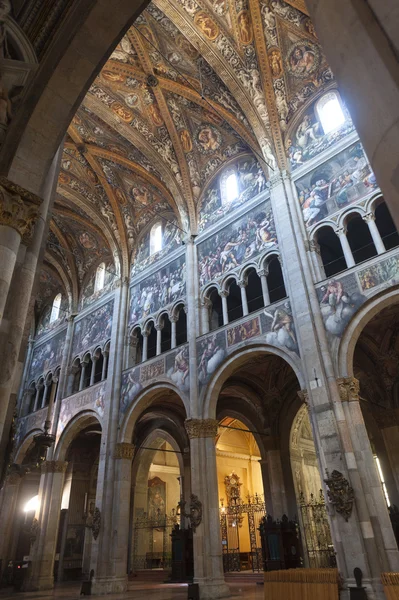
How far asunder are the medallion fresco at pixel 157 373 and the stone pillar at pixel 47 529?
4.82m

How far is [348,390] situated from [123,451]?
27.2ft

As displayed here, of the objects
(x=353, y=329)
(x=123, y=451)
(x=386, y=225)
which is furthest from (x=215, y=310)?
(x=353, y=329)

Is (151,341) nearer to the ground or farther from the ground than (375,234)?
farther from the ground

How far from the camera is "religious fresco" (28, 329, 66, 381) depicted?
2044 cm

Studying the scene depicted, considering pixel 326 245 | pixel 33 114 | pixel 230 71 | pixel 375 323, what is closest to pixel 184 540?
pixel 375 323

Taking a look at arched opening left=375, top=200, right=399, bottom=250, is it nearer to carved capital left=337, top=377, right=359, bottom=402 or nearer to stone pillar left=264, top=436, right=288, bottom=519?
carved capital left=337, top=377, right=359, bottom=402

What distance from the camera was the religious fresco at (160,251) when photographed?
16828mm

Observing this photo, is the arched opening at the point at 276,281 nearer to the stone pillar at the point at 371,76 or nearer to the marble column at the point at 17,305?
the marble column at the point at 17,305

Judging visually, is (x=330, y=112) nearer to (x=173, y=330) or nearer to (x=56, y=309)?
(x=173, y=330)

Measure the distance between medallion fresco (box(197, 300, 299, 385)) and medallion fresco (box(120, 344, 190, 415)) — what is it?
722 mm

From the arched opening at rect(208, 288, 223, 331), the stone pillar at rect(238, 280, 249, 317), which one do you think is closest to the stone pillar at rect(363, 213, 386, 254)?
the stone pillar at rect(238, 280, 249, 317)

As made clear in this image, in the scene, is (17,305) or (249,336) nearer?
(17,305)

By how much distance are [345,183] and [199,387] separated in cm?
707

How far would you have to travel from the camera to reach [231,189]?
50.5 feet
